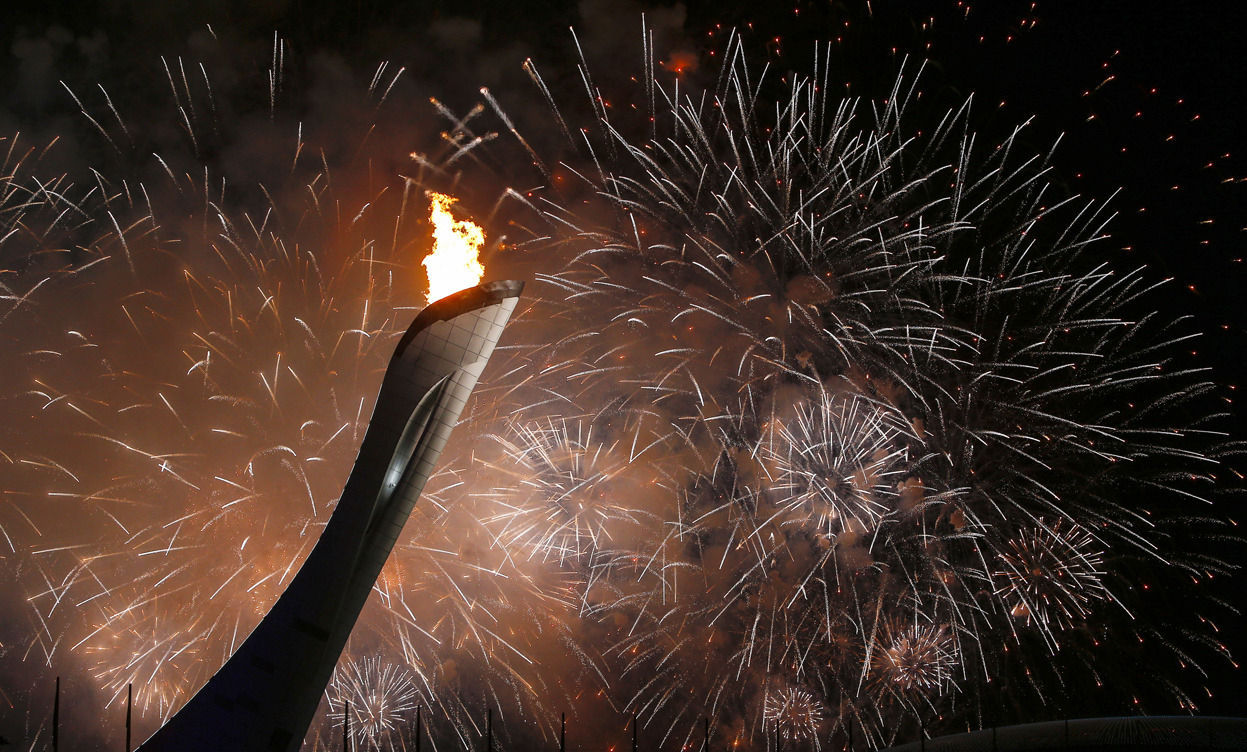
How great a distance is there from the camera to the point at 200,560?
2408 cm

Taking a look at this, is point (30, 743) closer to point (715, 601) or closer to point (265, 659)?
Result: point (265, 659)

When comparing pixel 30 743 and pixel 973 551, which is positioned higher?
pixel 973 551

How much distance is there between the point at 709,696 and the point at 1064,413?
11.9m

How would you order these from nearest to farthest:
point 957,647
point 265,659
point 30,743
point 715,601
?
point 265,659
point 957,647
point 715,601
point 30,743

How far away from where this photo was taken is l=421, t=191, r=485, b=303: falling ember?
23.5m

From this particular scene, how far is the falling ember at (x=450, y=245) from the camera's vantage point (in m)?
23.5

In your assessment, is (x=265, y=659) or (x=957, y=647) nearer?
(x=265, y=659)

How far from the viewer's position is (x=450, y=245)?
23891 millimetres

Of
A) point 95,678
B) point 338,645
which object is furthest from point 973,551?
point 95,678

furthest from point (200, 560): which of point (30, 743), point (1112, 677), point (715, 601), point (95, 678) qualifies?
point (1112, 677)

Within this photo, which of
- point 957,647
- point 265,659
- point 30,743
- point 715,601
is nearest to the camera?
point 265,659

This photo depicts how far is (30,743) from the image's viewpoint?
24859 millimetres

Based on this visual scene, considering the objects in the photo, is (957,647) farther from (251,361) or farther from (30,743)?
(30,743)

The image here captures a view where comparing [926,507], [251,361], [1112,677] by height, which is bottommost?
[1112,677]
